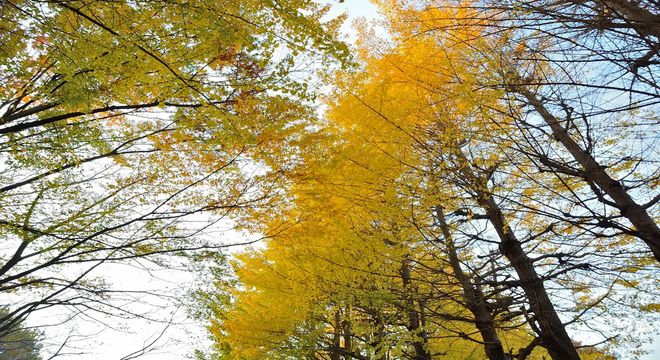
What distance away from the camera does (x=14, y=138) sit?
324 centimetres

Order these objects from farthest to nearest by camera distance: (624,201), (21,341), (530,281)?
(21,341) → (530,281) → (624,201)

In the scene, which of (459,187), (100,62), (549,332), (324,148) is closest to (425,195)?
(459,187)

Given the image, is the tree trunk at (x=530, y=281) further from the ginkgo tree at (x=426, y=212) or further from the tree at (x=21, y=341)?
the tree at (x=21, y=341)

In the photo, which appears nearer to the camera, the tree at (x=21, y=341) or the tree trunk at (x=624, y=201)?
the tree trunk at (x=624, y=201)

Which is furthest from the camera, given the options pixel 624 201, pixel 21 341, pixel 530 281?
pixel 21 341

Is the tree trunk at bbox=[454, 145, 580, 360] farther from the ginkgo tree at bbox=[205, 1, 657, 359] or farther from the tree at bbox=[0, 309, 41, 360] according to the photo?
the tree at bbox=[0, 309, 41, 360]

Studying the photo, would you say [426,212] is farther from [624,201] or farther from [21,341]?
[21,341]

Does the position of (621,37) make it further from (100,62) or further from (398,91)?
(100,62)

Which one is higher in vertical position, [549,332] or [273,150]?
[273,150]

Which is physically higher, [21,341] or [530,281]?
[21,341]

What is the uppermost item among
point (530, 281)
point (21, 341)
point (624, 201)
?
point (624, 201)

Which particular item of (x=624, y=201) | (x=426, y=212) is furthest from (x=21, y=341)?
(x=624, y=201)

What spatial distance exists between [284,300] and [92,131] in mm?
3282

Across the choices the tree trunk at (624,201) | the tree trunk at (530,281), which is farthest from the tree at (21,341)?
the tree trunk at (624,201)
